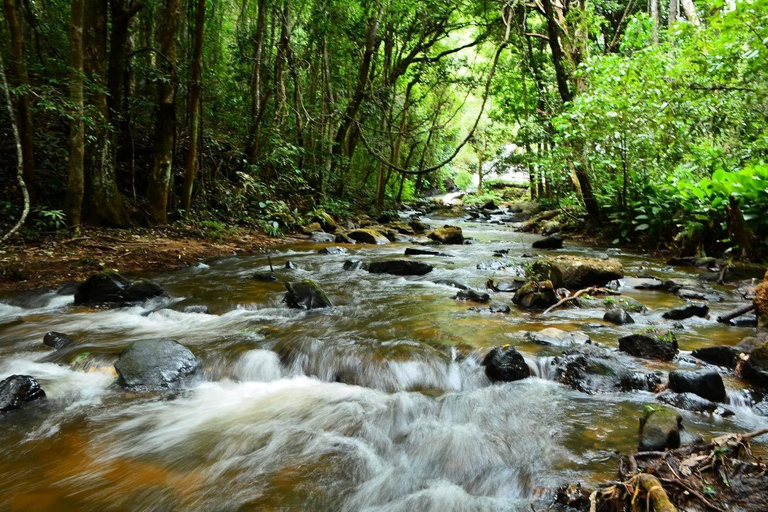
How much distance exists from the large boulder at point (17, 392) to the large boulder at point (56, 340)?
1.01 m

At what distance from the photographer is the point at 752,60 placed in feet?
20.5

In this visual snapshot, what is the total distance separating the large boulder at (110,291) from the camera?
5359 mm

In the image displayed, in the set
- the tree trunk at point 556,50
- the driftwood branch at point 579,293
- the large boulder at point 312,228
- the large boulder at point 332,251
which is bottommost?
the driftwood branch at point 579,293

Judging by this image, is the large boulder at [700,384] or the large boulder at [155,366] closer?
the large boulder at [700,384]

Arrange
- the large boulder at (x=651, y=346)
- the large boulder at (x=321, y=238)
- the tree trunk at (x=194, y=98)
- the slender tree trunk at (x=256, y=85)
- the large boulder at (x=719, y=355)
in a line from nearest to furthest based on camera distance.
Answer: the large boulder at (x=719, y=355) → the large boulder at (x=651, y=346) → the tree trunk at (x=194, y=98) → the slender tree trunk at (x=256, y=85) → the large boulder at (x=321, y=238)

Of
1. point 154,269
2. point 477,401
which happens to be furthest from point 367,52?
point 477,401

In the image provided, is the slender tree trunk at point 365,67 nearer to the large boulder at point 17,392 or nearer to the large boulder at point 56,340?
the large boulder at point 56,340

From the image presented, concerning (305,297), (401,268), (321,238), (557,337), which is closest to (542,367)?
(557,337)

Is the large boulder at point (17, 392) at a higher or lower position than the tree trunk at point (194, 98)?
lower

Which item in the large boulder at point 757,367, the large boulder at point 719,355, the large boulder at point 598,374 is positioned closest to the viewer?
the large boulder at point 757,367

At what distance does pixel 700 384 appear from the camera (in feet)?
9.65

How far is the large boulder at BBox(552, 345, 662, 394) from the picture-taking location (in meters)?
3.22

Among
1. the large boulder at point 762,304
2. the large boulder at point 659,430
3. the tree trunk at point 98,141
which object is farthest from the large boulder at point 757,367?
the tree trunk at point 98,141

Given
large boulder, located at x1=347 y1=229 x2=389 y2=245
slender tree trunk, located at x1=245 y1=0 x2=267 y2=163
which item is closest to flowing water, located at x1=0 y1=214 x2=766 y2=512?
large boulder, located at x1=347 y1=229 x2=389 y2=245
